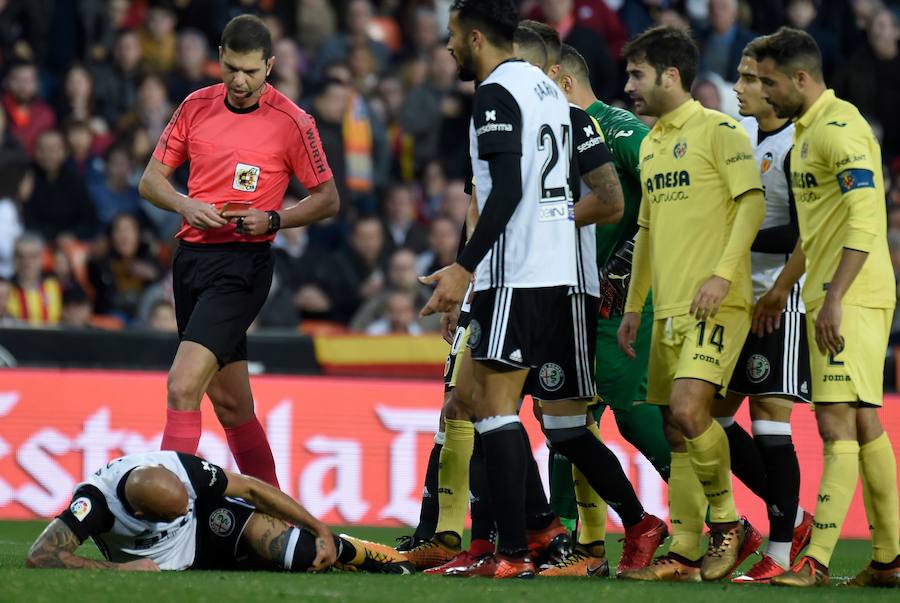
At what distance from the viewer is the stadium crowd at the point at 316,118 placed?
13.3 m

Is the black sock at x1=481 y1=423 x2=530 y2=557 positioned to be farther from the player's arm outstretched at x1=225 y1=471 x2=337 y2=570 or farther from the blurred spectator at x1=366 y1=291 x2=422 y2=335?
the blurred spectator at x1=366 y1=291 x2=422 y2=335

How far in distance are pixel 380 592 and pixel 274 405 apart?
528cm

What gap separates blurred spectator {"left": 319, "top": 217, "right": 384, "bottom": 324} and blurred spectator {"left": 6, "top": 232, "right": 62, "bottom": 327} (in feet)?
8.05

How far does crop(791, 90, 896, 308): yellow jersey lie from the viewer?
6.10m

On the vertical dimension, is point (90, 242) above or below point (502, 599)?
above

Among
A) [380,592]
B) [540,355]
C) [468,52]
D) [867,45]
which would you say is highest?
[867,45]

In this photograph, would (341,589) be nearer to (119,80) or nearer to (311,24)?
(119,80)

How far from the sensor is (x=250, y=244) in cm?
750

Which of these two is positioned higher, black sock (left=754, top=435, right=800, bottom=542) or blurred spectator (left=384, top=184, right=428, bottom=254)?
blurred spectator (left=384, top=184, right=428, bottom=254)

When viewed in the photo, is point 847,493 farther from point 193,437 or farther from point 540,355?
point 193,437

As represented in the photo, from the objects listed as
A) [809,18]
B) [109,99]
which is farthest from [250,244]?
[809,18]

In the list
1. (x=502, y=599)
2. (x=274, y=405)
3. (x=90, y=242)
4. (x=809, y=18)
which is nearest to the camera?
(x=502, y=599)

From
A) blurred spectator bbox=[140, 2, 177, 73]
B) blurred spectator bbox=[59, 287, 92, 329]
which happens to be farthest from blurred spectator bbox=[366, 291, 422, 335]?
blurred spectator bbox=[140, 2, 177, 73]

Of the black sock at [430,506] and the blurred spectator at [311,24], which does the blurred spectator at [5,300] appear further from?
the black sock at [430,506]
